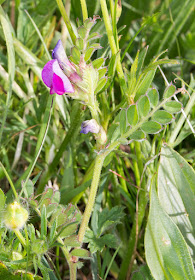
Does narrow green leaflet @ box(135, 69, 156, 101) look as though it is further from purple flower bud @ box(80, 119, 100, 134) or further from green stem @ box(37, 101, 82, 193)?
green stem @ box(37, 101, 82, 193)

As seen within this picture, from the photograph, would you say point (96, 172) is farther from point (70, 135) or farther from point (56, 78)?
point (70, 135)

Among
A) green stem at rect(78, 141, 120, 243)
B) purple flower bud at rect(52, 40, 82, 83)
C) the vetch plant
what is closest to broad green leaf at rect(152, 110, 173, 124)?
the vetch plant

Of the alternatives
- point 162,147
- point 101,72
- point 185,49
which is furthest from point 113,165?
point 185,49

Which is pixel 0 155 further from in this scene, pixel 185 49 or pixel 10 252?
pixel 185 49

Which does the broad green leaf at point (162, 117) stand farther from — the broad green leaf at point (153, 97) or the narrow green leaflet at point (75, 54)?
the narrow green leaflet at point (75, 54)

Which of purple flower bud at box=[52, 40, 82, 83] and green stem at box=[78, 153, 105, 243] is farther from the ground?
purple flower bud at box=[52, 40, 82, 83]

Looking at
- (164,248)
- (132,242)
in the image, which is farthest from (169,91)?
(132,242)
